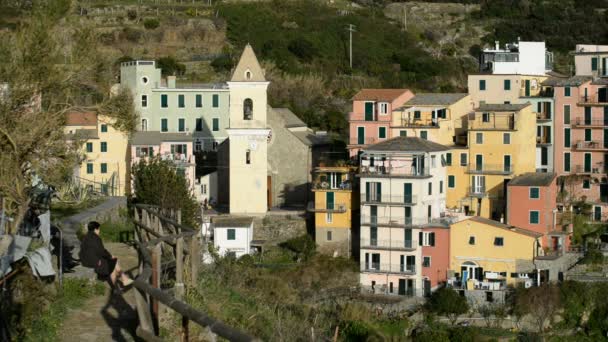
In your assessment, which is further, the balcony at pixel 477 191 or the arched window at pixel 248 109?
the arched window at pixel 248 109

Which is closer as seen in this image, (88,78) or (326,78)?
(88,78)

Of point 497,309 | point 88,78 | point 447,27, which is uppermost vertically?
point 447,27

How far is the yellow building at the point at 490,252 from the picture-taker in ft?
137

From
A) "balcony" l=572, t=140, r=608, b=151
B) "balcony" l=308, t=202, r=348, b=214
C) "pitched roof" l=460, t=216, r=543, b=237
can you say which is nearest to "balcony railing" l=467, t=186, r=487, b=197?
"pitched roof" l=460, t=216, r=543, b=237

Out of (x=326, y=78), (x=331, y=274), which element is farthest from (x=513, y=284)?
(x=326, y=78)

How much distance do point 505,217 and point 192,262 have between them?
33432 millimetres

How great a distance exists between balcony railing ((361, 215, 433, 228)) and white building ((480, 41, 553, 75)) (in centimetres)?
1003

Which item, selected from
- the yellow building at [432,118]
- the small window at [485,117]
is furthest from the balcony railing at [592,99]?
the small window at [485,117]

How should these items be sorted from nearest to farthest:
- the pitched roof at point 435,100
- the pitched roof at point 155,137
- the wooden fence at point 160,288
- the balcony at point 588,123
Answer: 1. the wooden fence at point 160,288
2. the pitched roof at point 155,137
3. the pitched roof at point 435,100
4. the balcony at point 588,123

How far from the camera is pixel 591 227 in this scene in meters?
46.5

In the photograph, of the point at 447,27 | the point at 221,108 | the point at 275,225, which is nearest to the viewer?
the point at 275,225

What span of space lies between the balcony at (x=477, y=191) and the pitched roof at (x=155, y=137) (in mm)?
10451

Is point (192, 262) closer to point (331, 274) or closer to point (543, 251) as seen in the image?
point (331, 274)

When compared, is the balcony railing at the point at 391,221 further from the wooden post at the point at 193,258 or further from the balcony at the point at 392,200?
the wooden post at the point at 193,258
